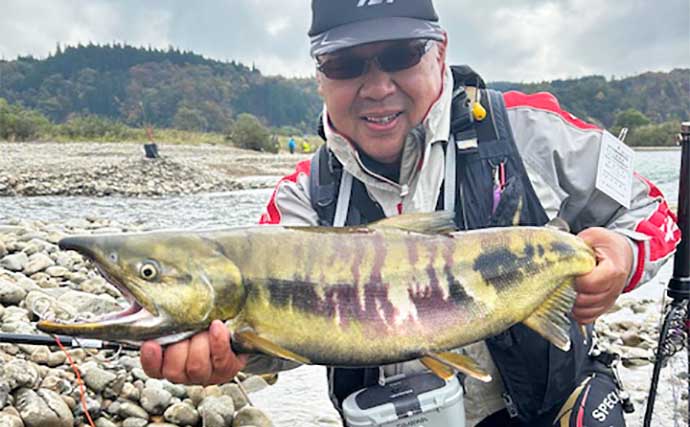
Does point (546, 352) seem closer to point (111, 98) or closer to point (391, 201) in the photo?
point (391, 201)

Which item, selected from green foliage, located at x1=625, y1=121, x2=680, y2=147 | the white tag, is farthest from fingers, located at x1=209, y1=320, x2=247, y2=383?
green foliage, located at x1=625, y1=121, x2=680, y2=147

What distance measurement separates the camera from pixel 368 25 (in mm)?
2814

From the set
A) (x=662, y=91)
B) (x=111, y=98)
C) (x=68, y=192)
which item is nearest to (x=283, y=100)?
(x=111, y=98)

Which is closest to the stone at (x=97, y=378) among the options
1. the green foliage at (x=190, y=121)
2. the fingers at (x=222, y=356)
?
the fingers at (x=222, y=356)

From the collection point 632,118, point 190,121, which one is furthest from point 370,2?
point 190,121

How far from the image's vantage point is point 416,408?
2707 millimetres

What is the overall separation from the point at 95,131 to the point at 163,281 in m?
43.7

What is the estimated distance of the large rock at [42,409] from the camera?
3.65m

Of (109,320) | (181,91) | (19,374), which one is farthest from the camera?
(181,91)

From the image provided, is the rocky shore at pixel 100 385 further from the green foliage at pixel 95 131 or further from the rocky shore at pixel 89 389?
the green foliage at pixel 95 131

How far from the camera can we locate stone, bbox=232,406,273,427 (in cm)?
445

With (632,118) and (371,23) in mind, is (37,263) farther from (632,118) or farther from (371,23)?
(632,118)

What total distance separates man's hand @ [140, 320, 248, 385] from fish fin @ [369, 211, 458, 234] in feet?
2.30

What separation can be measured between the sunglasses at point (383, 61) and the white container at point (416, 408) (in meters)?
1.36
